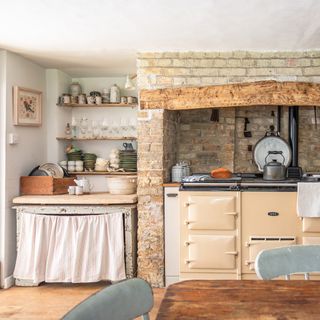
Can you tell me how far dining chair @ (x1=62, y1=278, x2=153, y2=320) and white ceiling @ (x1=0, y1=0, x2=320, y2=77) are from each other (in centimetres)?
213

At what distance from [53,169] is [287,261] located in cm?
354

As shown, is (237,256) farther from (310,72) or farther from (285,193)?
(310,72)

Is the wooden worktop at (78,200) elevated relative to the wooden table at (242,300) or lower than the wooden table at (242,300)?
elevated

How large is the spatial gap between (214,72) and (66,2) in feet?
6.02

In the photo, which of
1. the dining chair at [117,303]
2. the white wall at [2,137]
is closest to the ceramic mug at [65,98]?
the white wall at [2,137]

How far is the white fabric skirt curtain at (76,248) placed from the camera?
4.45 metres

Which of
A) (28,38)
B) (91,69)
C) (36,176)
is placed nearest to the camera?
(28,38)

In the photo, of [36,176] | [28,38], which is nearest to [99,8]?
[28,38]

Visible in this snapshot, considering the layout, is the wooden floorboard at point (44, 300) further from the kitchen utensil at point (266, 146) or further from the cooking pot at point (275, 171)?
the kitchen utensil at point (266, 146)

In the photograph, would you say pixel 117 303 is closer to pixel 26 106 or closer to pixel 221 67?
pixel 221 67

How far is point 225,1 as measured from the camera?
10.2 feet

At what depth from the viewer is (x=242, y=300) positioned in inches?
65.6

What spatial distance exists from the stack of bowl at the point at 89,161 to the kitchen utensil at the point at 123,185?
0.92 metres

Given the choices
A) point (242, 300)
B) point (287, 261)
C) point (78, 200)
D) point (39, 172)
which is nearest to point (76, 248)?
point (78, 200)
